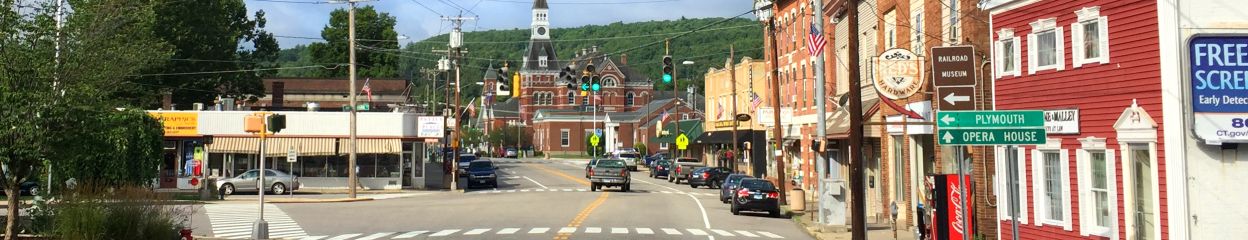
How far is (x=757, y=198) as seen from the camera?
3450 centimetres

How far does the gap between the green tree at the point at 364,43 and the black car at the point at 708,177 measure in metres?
47.3

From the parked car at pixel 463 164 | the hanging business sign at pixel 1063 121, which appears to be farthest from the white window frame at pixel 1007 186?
the parked car at pixel 463 164

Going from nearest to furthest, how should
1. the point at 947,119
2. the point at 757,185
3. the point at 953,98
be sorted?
the point at 947,119
the point at 953,98
the point at 757,185

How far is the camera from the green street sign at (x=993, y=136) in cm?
1347

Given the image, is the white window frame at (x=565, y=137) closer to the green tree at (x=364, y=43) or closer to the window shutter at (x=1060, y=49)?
the green tree at (x=364, y=43)

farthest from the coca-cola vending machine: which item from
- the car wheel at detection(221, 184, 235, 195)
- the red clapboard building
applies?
the car wheel at detection(221, 184, 235, 195)

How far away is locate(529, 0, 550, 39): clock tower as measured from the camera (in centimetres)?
17088

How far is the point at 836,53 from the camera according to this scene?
3666cm

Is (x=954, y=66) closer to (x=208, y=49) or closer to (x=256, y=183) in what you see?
(x=256, y=183)

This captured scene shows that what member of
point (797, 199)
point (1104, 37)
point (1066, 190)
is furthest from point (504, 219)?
point (1104, 37)

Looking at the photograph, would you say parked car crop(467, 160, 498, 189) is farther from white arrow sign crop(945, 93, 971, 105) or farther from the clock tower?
the clock tower

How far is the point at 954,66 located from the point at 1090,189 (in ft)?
10.2

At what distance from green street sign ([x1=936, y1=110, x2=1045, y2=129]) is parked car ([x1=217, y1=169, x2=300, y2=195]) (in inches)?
1448

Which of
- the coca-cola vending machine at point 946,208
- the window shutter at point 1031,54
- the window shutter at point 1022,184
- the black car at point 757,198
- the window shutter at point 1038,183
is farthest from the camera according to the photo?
the black car at point 757,198
